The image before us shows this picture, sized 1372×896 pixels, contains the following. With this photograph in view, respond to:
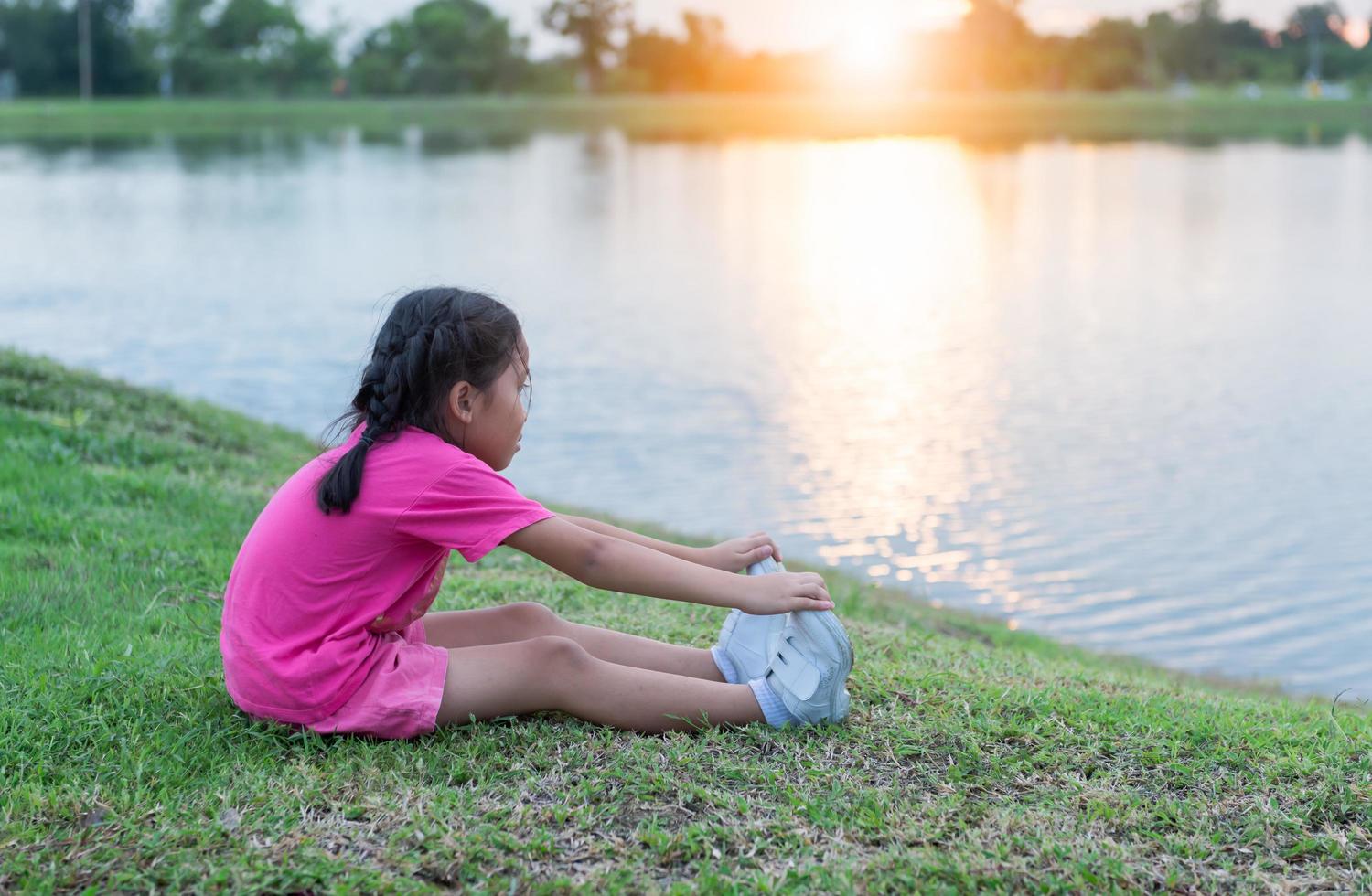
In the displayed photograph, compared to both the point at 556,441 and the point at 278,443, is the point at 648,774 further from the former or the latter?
the point at 556,441

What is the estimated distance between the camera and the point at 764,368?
12594 mm

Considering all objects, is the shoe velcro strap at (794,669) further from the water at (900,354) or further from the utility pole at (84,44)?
the utility pole at (84,44)

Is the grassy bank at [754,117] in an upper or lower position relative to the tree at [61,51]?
lower

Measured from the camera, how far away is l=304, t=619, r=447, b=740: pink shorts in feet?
9.91

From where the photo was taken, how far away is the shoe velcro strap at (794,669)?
3180mm

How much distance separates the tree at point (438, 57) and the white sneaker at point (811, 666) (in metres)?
87.2

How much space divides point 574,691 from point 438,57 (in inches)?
3616

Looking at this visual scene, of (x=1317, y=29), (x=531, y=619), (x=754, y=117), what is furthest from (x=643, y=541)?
(x=1317, y=29)

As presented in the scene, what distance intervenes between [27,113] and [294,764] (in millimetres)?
61100

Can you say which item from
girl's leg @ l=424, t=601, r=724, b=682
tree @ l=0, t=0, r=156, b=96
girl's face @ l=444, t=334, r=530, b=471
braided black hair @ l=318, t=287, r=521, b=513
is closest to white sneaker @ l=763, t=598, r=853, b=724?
girl's leg @ l=424, t=601, r=724, b=682

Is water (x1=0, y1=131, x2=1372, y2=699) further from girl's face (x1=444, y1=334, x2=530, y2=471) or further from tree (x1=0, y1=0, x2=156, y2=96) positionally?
tree (x1=0, y1=0, x2=156, y2=96)

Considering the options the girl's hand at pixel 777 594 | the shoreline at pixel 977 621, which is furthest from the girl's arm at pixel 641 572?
the shoreline at pixel 977 621

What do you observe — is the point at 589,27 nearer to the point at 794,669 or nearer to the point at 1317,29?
the point at 1317,29

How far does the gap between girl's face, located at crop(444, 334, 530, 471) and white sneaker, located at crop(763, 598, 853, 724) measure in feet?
→ 2.57
